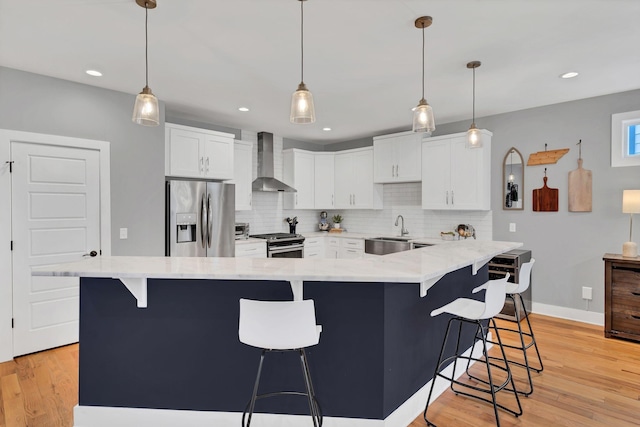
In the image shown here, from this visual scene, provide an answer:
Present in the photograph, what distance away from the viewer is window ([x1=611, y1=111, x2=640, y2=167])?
149 inches

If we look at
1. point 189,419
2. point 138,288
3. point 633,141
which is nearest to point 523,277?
point 633,141

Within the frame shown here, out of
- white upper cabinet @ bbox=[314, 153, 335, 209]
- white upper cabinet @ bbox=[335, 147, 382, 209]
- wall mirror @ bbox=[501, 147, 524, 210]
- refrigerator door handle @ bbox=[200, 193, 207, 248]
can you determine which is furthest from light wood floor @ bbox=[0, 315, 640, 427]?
white upper cabinet @ bbox=[314, 153, 335, 209]

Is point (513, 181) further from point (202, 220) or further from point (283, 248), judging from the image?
point (202, 220)

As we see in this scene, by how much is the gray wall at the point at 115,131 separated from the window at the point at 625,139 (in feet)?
16.6

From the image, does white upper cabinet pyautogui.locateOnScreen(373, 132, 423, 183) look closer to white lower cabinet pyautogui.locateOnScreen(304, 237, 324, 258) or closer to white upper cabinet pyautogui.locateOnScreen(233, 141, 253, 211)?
white lower cabinet pyautogui.locateOnScreen(304, 237, 324, 258)

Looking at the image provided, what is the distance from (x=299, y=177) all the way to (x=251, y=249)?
65.5 inches

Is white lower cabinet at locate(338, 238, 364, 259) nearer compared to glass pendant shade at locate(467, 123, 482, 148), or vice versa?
glass pendant shade at locate(467, 123, 482, 148)

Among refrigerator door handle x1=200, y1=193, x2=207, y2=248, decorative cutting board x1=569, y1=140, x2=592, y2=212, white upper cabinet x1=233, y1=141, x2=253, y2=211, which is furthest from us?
white upper cabinet x1=233, y1=141, x2=253, y2=211

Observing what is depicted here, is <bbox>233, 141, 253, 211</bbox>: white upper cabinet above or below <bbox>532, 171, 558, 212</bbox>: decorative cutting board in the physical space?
above

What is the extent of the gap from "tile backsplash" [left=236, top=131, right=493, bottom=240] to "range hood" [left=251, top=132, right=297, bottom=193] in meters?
0.11

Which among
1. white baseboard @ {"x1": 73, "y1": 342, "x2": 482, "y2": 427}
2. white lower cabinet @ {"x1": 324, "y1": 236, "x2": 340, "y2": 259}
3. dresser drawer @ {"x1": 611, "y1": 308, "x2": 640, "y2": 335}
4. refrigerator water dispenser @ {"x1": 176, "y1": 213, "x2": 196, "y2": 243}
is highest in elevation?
refrigerator water dispenser @ {"x1": 176, "y1": 213, "x2": 196, "y2": 243}

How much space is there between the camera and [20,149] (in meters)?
3.21

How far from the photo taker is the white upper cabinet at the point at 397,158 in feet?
17.2

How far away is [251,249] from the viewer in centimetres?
505
